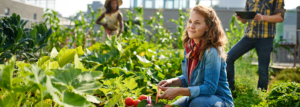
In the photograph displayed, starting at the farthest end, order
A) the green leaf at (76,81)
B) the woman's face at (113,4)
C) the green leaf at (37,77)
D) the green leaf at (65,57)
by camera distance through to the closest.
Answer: the woman's face at (113,4), the green leaf at (65,57), the green leaf at (76,81), the green leaf at (37,77)

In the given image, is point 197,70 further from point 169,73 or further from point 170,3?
point 170,3

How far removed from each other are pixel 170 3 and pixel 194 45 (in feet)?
37.6

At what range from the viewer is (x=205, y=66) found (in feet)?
4.41

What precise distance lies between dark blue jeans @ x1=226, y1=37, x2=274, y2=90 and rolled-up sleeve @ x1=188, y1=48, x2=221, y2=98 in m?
1.32

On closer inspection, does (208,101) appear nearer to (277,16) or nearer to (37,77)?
(37,77)

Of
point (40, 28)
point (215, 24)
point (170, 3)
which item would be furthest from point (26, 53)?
point (170, 3)

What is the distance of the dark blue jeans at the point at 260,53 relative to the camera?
2385 millimetres

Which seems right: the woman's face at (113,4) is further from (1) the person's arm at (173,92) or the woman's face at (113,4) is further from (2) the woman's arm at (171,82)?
(1) the person's arm at (173,92)

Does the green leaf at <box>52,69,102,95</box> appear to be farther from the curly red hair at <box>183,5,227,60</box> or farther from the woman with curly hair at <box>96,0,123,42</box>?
the woman with curly hair at <box>96,0,123,42</box>

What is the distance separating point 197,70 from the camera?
1.42 metres

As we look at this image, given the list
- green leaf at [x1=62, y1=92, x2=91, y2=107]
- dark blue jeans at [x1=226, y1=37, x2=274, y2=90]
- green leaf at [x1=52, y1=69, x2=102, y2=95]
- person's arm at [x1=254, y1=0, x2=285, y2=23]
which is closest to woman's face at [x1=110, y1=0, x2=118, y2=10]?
dark blue jeans at [x1=226, y1=37, x2=274, y2=90]

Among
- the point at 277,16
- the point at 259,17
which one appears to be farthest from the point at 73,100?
the point at 277,16

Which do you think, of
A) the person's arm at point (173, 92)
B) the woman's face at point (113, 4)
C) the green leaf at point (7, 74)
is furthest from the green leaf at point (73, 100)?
the woman's face at point (113, 4)

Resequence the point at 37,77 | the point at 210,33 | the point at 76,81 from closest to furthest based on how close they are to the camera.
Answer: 1. the point at 37,77
2. the point at 76,81
3. the point at 210,33
